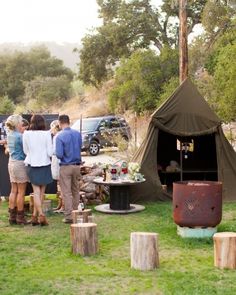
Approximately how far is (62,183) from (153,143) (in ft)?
10.2

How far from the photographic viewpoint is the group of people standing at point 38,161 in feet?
28.1

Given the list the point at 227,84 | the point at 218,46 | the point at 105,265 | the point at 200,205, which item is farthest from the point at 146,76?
the point at 105,265

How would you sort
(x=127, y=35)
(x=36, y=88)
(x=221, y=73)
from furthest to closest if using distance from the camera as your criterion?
(x=36, y=88), (x=127, y=35), (x=221, y=73)

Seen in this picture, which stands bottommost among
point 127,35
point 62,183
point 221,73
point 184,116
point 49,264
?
point 49,264

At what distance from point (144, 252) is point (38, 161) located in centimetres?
280

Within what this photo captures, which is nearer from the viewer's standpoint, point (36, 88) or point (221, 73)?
point (221, 73)

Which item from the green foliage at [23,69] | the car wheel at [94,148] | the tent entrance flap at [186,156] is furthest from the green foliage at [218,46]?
the green foliage at [23,69]

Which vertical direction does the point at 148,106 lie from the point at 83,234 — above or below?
above

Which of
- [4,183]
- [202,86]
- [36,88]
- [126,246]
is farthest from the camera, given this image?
[36,88]

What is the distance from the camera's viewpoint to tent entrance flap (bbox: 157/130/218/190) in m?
13.3

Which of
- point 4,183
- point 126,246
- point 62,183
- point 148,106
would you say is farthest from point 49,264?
point 148,106

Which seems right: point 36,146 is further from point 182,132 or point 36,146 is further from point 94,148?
point 94,148

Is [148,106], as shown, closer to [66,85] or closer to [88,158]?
[88,158]

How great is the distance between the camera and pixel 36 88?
46.5 meters
